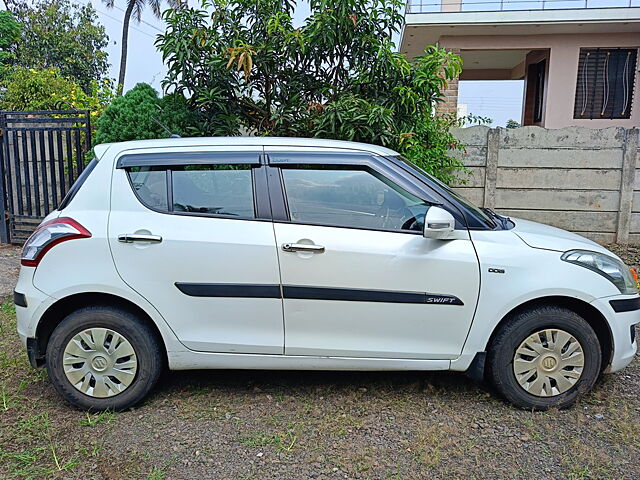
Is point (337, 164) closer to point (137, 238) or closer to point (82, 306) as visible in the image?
point (137, 238)

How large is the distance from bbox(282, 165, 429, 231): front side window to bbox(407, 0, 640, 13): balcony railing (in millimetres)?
8899

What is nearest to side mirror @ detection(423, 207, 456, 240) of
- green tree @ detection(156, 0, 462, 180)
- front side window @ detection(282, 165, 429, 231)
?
front side window @ detection(282, 165, 429, 231)

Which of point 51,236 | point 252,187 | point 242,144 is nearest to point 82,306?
point 51,236

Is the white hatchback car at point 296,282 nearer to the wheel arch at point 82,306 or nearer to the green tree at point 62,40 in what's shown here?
the wheel arch at point 82,306

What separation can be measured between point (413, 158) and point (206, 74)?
255cm

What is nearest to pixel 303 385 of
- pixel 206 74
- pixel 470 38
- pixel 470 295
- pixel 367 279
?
pixel 367 279

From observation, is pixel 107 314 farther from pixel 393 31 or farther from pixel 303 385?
pixel 393 31

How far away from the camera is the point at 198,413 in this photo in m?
3.31

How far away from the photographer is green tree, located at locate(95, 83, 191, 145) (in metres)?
5.86

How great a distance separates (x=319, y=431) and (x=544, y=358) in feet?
4.72

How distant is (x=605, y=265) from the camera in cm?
328

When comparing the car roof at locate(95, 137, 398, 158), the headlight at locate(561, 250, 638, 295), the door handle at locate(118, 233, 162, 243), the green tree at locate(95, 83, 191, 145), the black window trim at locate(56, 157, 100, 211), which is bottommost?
the headlight at locate(561, 250, 638, 295)

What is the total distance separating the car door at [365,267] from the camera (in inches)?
123

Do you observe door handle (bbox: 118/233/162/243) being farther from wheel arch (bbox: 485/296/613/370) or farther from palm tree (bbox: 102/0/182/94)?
palm tree (bbox: 102/0/182/94)
